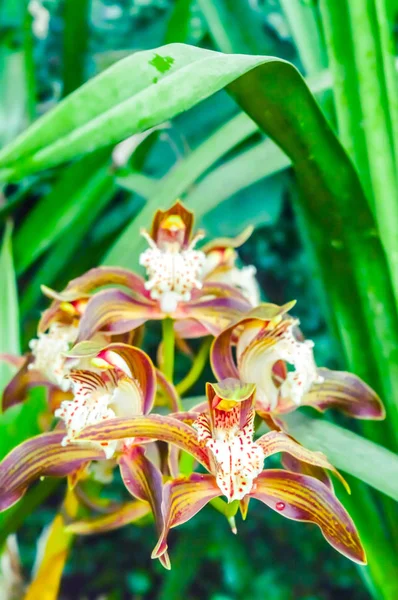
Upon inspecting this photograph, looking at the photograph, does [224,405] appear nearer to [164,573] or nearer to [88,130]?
[88,130]

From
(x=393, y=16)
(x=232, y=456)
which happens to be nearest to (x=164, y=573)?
(x=232, y=456)

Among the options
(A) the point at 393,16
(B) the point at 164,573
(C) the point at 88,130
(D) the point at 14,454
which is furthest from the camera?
(B) the point at 164,573

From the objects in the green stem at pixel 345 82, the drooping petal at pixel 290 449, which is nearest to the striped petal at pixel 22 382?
the drooping petal at pixel 290 449

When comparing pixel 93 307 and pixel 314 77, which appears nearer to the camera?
pixel 93 307

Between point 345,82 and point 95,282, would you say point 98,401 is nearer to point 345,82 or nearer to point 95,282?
point 95,282

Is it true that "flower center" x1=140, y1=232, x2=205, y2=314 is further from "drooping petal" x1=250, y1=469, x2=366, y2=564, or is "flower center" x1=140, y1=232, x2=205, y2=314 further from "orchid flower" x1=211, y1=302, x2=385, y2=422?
"drooping petal" x1=250, y1=469, x2=366, y2=564

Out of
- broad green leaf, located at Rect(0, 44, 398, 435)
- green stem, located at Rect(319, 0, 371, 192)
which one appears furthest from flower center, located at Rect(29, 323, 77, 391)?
green stem, located at Rect(319, 0, 371, 192)

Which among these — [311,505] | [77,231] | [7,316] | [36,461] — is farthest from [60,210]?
[311,505]
